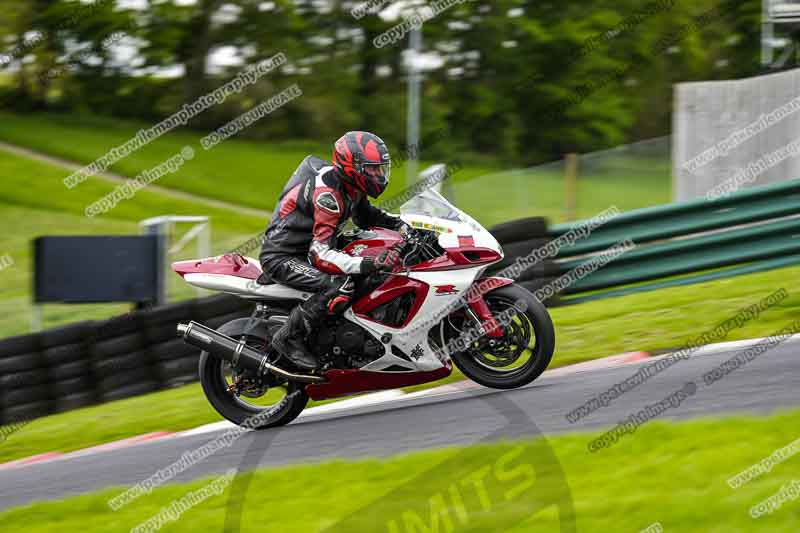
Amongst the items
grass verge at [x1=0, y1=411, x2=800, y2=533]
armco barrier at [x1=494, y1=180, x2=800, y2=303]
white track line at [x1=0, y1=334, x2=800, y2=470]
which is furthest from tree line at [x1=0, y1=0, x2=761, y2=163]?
grass verge at [x1=0, y1=411, x2=800, y2=533]

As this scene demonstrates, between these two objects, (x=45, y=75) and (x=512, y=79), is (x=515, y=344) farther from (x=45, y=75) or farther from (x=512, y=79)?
(x=512, y=79)

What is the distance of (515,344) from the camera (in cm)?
697

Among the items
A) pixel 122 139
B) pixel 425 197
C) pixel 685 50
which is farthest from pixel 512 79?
pixel 425 197

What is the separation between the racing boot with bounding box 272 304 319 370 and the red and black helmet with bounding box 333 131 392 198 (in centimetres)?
97

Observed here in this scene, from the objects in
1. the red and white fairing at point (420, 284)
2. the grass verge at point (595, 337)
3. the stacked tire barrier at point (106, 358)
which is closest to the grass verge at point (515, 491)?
the red and white fairing at point (420, 284)

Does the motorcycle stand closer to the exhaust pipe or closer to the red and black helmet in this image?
the exhaust pipe

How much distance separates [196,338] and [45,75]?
27933 mm

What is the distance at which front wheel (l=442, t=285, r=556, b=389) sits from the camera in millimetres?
6855

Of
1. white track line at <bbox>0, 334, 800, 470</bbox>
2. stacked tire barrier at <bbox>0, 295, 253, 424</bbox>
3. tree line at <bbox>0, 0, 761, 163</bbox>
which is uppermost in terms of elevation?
white track line at <bbox>0, 334, 800, 470</bbox>

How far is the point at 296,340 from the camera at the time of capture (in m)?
7.17

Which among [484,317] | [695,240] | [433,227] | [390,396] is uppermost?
[433,227]

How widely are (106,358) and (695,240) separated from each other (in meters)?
5.88

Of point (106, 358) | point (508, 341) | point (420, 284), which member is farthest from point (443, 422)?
point (106, 358)

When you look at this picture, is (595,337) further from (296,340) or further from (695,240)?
(296,340)
